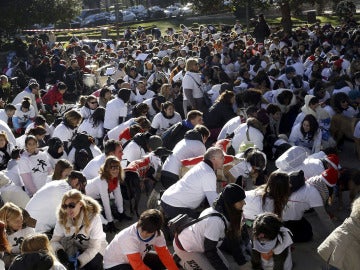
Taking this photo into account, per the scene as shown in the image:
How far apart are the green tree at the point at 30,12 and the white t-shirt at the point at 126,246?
23.9 m

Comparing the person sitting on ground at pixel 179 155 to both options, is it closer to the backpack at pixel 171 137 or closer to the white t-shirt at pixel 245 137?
the white t-shirt at pixel 245 137

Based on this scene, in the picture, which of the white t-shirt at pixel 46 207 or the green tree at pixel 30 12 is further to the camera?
the green tree at pixel 30 12

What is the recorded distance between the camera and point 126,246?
227 inches

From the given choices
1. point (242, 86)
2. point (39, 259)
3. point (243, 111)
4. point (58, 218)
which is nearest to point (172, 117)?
point (243, 111)

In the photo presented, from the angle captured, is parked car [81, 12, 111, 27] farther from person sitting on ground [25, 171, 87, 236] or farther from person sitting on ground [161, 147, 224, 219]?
person sitting on ground [161, 147, 224, 219]

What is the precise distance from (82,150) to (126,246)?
11.4ft

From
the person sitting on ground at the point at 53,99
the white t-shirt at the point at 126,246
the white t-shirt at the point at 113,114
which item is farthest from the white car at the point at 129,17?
the white t-shirt at the point at 126,246

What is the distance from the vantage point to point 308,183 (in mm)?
7117

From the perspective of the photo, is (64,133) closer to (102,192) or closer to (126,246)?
(102,192)

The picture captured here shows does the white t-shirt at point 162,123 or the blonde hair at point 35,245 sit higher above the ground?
the blonde hair at point 35,245

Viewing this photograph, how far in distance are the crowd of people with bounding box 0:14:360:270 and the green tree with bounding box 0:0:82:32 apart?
47.6 ft

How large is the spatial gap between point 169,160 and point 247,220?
5.76 feet

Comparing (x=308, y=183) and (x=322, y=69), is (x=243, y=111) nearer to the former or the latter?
(x=308, y=183)

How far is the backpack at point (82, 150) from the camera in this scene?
8.98 metres
